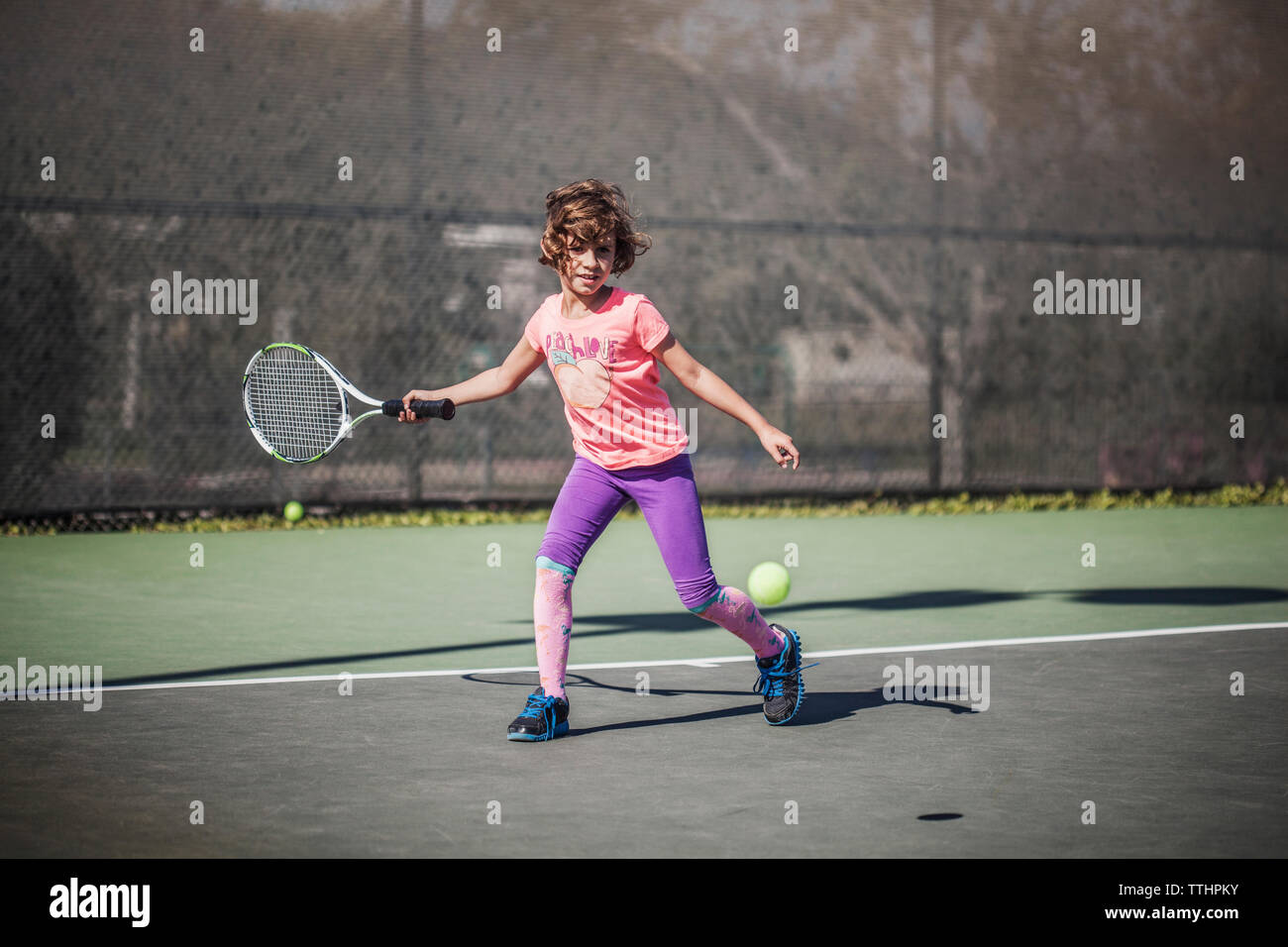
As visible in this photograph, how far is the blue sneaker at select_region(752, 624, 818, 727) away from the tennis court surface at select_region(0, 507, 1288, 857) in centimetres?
6

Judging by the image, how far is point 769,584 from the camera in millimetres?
6539

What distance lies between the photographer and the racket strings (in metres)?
6.13

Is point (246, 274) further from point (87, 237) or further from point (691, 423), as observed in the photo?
point (691, 423)

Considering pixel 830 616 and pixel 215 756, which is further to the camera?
pixel 830 616

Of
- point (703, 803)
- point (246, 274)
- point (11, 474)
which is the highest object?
point (246, 274)

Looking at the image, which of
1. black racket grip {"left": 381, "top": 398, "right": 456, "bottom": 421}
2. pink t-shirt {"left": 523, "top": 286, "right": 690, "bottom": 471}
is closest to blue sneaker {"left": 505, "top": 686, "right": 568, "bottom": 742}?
pink t-shirt {"left": 523, "top": 286, "right": 690, "bottom": 471}

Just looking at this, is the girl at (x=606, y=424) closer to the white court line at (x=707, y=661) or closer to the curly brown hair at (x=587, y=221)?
the curly brown hair at (x=587, y=221)

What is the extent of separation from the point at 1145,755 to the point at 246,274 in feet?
25.8

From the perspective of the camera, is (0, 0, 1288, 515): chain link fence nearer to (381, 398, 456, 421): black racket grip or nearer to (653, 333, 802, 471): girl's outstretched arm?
(381, 398, 456, 421): black racket grip

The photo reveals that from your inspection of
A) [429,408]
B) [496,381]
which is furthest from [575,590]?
[429,408]

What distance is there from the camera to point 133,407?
1081cm

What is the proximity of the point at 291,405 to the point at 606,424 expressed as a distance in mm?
2038

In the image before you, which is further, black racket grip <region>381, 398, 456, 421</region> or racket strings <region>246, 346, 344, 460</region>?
racket strings <region>246, 346, 344, 460</region>

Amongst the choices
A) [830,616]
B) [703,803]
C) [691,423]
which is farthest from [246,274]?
[703,803]
